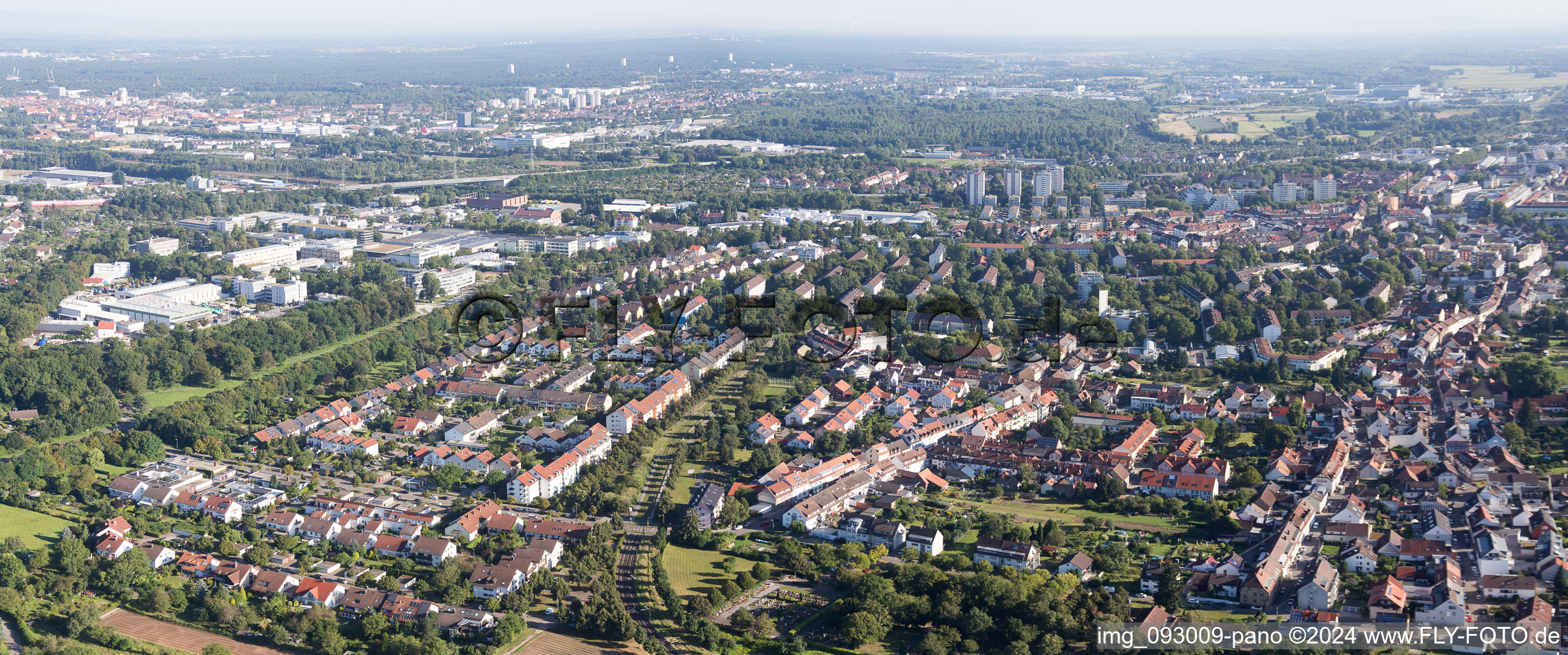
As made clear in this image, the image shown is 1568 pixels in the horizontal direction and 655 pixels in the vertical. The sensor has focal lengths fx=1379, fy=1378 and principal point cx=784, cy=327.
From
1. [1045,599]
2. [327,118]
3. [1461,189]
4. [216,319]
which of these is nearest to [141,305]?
[216,319]

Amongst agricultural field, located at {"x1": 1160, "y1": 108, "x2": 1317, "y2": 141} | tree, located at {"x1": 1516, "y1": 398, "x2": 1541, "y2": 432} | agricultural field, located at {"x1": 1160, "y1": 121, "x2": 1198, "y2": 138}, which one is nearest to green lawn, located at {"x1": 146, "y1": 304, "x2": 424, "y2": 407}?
tree, located at {"x1": 1516, "y1": 398, "x2": 1541, "y2": 432}

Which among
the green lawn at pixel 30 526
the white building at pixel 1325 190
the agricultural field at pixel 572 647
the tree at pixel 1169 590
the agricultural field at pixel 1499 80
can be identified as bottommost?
the agricultural field at pixel 572 647

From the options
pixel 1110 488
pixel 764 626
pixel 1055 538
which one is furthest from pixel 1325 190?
pixel 764 626

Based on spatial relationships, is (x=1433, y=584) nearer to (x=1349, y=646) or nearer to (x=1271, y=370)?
(x=1349, y=646)

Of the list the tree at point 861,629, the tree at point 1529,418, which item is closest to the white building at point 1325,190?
the tree at point 1529,418

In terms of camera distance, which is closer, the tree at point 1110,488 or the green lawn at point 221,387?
A: the tree at point 1110,488

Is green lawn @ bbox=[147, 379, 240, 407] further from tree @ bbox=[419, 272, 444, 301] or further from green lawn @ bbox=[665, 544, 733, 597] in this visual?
green lawn @ bbox=[665, 544, 733, 597]

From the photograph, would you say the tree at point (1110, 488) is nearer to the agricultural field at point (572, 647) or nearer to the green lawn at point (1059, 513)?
the green lawn at point (1059, 513)
